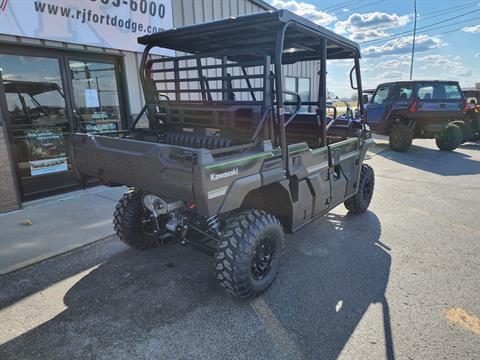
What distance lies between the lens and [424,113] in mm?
9586

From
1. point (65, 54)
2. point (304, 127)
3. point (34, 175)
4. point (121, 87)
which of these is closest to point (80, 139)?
point (304, 127)

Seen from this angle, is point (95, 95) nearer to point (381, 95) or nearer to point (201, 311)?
point (201, 311)

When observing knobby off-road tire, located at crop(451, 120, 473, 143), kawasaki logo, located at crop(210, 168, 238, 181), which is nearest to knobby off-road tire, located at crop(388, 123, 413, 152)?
knobby off-road tire, located at crop(451, 120, 473, 143)

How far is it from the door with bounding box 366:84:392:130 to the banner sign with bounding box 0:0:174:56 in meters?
6.80

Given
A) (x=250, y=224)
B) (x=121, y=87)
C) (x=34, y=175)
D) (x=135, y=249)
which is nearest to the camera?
(x=250, y=224)

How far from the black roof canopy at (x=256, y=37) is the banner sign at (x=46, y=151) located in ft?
9.07

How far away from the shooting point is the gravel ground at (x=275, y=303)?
2213mm

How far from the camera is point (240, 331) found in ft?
7.74

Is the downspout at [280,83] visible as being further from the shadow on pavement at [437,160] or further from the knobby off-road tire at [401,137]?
the knobby off-road tire at [401,137]

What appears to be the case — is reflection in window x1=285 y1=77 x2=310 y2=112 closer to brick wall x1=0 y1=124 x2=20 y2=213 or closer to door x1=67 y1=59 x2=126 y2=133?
door x1=67 y1=59 x2=126 y2=133

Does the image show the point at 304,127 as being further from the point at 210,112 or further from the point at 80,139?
the point at 80,139

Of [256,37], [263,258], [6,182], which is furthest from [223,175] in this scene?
[6,182]

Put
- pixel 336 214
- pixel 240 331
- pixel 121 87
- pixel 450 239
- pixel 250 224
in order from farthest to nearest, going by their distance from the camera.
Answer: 1. pixel 121 87
2. pixel 336 214
3. pixel 450 239
4. pixel 250 224
5. pixel 240 331

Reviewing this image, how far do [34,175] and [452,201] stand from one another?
21.5 ft
